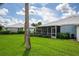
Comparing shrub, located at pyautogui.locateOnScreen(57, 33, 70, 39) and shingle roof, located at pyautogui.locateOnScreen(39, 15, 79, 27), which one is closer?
shrub, located at pyautogui.locateOnScreen(57, 33, 70, 39)

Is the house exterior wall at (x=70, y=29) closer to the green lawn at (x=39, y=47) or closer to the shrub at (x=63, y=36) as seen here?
the shrub at (x=63, y=36)

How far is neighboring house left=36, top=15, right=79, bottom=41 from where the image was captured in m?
7.47

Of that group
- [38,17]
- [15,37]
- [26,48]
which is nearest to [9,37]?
[15,37]

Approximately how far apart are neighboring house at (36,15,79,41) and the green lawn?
32 centimetres

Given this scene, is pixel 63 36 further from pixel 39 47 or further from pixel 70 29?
pixel 39 47

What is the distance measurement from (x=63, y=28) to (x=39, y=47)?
127 cm

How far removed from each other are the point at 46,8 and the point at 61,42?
3.79ft

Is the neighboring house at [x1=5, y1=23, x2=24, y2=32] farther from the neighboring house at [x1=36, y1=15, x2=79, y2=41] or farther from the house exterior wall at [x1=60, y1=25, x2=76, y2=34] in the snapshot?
the house exterior wall at [x1=60, y1=25, x2=76, y2=34]

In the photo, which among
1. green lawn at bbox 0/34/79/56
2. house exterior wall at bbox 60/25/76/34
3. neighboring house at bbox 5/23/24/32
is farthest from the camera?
house exterior wall at bbox 60/25/76/34

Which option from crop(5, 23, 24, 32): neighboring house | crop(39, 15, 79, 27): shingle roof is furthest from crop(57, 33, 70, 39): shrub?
crop(5, 23, 24, 32): neighboring house

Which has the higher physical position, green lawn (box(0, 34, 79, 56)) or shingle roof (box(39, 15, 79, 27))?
shingle roof (box(39, 15, 79, 27))

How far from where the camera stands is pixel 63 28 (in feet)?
25.6

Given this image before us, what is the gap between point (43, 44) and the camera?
7.13m

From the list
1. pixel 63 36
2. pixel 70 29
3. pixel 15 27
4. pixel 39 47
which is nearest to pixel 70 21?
pixel 70 29
